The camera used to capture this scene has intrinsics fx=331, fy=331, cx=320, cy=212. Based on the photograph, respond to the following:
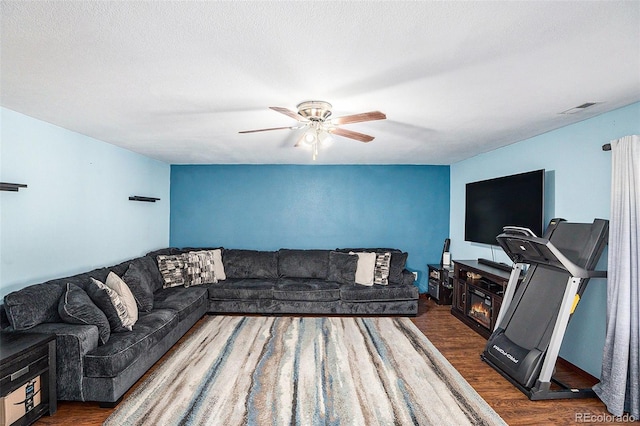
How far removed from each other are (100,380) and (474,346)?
3720 mm

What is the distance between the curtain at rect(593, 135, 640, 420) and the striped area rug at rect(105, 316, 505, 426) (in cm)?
97

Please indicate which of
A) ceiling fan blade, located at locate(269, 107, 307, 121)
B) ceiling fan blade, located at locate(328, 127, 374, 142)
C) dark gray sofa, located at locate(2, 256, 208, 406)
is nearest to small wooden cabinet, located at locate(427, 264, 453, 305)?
ceiling fan blade, located at locate(328, 127, 374, 142)

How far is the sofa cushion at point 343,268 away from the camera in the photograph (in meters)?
5.14

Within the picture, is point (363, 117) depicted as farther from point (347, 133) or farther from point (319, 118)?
point (347, 133)

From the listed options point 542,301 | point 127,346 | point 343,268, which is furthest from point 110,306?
point 542,301

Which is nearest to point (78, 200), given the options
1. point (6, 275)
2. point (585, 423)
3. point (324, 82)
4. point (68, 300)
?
point (6, 275)

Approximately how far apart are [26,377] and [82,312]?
56 cm

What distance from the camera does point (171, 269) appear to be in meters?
4.80

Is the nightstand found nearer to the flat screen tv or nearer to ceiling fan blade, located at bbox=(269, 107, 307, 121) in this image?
ceiling fan blade, located at bbox=(269, 107, 307, 121)

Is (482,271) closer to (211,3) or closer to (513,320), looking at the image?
(513,320)

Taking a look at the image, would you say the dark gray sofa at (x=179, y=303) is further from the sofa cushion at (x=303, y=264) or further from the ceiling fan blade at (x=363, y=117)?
the ceiling fan blade at (x=363, y=117)

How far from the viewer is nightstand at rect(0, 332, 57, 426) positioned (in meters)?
2.12

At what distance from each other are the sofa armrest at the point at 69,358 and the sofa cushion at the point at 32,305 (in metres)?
0.09

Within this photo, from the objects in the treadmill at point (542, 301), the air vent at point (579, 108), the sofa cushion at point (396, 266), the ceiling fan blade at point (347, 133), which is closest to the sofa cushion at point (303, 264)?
the sofa cushion at point (396, 266)
